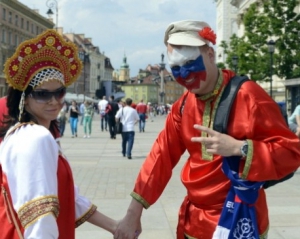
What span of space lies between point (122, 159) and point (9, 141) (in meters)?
12.6

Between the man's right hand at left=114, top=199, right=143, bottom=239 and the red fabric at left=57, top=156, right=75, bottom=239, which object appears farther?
the man's right hand at left=114, top=199, right=143, bottom=239

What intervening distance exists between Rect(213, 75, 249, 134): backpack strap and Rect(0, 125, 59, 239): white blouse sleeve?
2.98ft

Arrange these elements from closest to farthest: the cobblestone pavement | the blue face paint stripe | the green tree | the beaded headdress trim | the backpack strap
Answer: the beaded headdress trim
the backpack strap
the blue face paint stripe
the cobblestone pavement
the green tree

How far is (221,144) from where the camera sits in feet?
9.92

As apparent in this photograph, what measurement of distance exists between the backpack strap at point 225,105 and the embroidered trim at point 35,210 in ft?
3.19

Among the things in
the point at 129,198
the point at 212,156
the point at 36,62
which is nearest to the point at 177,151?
the point at 212,156

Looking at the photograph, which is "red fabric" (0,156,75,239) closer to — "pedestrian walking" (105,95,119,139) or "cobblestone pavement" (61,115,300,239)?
"cobblestone pavement" (61,115,300,239)

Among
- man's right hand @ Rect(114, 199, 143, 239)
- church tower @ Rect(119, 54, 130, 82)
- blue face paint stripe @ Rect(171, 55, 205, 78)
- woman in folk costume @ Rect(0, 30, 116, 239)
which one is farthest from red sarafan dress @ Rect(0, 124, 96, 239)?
church tower @ Rect(119, 54, 130, 82)

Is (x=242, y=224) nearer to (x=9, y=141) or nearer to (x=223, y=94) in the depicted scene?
(x=223, y=94)

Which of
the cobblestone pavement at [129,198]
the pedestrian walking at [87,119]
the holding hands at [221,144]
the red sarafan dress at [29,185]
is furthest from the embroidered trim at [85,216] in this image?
the pedestrian walking at [87,119]

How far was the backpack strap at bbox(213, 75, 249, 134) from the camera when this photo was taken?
3170 mm


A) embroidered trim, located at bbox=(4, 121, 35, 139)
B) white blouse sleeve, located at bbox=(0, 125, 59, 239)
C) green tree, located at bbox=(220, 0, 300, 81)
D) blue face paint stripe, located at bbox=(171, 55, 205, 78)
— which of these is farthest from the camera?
green tree, located at bbox=(220, 0, 300, 81)

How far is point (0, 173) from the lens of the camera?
2881 millimetres

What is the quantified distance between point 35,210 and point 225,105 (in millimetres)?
1142
